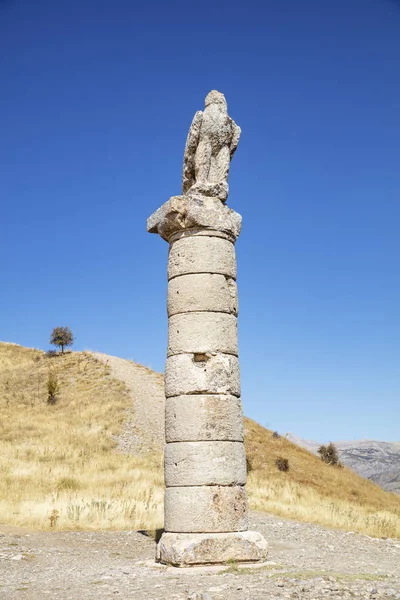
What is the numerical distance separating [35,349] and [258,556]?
42.6 metres

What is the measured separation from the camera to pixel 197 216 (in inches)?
413

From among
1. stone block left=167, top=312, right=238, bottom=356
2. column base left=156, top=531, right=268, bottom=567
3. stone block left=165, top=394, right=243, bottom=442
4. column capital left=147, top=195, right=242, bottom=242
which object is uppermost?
column capital left=147, top=195, right=242, bottom=242

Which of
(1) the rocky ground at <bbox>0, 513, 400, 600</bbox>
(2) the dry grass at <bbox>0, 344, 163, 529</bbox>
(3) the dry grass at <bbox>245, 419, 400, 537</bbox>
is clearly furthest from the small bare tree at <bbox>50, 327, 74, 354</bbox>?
(1) the rocky ground at <bbox>0, 513, 400, 600</bbox>

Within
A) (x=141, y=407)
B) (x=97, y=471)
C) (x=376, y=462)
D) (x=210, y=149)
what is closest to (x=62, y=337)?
(x=141, y=407)

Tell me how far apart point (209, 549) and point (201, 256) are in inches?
187

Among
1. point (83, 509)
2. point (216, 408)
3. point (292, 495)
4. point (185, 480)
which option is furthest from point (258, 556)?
point (292, 495)

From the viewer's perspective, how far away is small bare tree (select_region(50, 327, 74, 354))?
150 feet

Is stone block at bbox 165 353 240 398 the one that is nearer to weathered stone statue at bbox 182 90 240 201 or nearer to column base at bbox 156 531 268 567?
column base at bbox 156 531 268 567

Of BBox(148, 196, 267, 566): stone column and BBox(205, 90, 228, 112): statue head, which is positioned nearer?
BBox(148, 196, 267, 566): stone column

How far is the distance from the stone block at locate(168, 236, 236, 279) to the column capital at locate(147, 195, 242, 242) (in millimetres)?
200

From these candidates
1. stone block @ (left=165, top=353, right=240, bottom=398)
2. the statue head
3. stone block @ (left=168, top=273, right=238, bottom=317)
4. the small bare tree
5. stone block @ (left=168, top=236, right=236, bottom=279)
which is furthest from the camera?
the small bare tree

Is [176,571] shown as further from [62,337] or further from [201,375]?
[62,337]

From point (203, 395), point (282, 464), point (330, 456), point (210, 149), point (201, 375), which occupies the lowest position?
point (282, 464)

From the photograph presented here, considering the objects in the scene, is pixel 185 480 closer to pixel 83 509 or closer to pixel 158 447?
pixel 83 509
